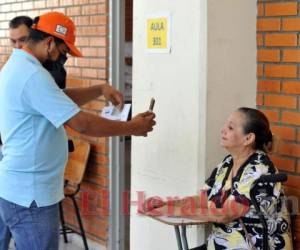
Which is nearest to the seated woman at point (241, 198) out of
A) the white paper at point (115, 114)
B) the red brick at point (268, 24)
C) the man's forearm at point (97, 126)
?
the man's forearm at point (97, 126)

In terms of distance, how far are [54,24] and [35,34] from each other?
107 mm

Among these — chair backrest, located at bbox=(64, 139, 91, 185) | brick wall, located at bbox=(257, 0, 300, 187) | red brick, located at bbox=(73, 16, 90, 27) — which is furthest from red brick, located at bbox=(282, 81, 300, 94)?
red brick, located at bbox=(73, 16, 90, 27)

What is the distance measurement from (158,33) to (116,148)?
4.47ft

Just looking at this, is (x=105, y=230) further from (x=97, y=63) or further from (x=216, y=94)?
(x=216, y=94)

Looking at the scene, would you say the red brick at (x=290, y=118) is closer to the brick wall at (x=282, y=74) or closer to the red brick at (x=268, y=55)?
the brick wall at (x=282, y=74)

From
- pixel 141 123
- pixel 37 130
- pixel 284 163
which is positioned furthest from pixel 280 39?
pixel 37 130

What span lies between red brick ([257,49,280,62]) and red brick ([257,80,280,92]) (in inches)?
4.5

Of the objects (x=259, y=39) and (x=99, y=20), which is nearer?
(x=259, y=39)

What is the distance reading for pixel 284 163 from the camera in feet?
9.36

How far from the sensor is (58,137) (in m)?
2.67

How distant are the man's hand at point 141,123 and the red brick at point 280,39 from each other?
0.74 m

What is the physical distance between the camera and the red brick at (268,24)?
283 cm

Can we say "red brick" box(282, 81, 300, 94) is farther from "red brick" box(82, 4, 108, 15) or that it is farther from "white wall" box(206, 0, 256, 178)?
"red brick" box(82, 4, 108, 15)

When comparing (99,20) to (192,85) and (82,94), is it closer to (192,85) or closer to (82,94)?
(82,94)
